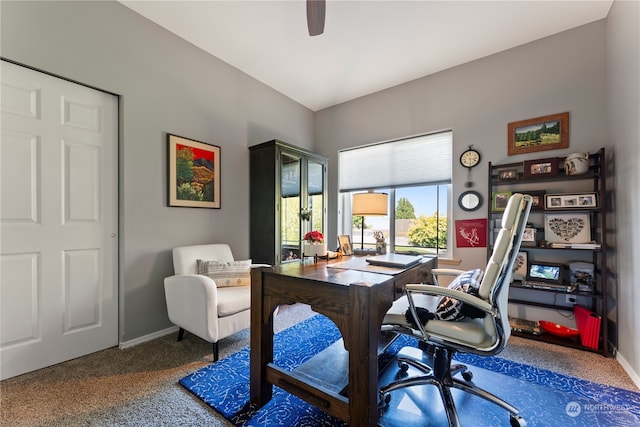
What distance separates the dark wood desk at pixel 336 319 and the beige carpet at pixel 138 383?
39cm

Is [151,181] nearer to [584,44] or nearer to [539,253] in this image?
[539,253]

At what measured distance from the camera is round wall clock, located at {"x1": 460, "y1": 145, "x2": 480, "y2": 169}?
297 cm

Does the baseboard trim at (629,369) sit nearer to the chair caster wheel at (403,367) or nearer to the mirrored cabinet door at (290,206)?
the chair caster wheel at (403,367)

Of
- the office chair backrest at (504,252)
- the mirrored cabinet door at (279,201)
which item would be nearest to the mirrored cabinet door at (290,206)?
the mirrored cabinet door at (279,201)

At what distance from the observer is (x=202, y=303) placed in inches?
77.5

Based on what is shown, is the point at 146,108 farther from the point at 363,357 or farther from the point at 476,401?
the point at 476,401

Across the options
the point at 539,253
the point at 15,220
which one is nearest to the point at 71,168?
the point at 15,220

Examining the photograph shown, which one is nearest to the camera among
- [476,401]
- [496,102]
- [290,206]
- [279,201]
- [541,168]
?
[476,401]

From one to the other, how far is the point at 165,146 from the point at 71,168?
2.39ft

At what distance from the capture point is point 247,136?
330 centimetres

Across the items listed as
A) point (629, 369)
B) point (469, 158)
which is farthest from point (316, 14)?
point (629, 369)

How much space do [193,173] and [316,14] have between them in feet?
6.18

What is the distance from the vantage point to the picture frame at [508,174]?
268cm

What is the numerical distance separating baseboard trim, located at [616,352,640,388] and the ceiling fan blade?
322 centimetres
